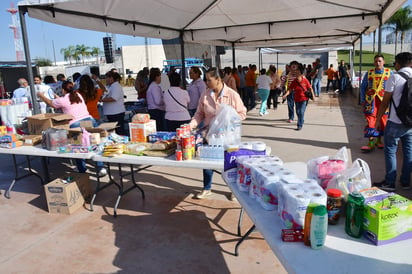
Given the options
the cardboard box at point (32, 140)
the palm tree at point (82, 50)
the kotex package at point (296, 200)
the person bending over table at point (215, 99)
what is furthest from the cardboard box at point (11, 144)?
the palm tree at point (82, 50)

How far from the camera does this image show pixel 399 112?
3658 millimetres

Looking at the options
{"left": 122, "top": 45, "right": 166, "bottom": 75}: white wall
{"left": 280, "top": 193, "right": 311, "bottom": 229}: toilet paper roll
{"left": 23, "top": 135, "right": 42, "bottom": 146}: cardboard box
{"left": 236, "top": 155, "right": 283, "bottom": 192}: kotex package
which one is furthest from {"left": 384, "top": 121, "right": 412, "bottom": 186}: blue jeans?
{"left": 122, "top": 45, "right": 166, "bottom": 75}: white wall

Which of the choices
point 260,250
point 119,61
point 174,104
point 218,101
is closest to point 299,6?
point 174,104

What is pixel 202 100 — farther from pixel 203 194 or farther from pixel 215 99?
pixel 203 194

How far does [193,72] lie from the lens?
5.80 meters

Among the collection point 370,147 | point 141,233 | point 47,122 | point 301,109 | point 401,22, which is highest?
point 401,22

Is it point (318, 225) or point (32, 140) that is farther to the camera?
point (32, 140)

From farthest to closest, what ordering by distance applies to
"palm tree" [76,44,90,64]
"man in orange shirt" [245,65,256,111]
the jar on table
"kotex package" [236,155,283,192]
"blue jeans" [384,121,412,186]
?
"palm tree" [76,44,90,64], "man in orange shirt" [245,65,256,111], "blue jeans" [384,121,412,186], "kotex package" [236,155,283,192], the jar on table

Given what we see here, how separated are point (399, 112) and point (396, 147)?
0.50m

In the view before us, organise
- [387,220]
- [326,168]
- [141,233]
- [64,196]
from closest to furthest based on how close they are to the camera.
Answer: [387,220] → [326,168] → [141,233] → [64,196]

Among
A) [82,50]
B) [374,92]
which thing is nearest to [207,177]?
[374,92]

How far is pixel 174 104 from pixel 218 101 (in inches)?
58.9

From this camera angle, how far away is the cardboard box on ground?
12.7ft

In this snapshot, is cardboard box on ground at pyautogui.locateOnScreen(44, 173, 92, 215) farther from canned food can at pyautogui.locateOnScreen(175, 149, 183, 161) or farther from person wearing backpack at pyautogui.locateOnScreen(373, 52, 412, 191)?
person wearing backpack at pyautogui.locateOnScreen(373, 52, 412, 191)
